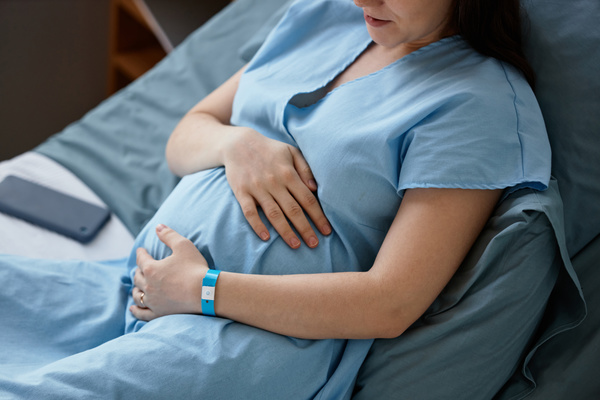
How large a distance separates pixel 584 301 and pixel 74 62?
7.01 ft

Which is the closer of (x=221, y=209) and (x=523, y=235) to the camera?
(x=523, y=235)

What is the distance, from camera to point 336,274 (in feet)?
2.90

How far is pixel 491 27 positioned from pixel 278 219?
452 mm

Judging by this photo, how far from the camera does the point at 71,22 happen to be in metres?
2.36

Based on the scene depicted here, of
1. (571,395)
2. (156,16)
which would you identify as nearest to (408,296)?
(571,395)

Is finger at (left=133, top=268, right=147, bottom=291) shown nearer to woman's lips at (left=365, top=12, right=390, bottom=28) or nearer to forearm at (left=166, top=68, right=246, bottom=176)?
forearm at (left=166, top=68, right=246, bottom=176)

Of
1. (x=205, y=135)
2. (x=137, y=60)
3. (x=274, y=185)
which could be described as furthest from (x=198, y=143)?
(x=137, y=60)

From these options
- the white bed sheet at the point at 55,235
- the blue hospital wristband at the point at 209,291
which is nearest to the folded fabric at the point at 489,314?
the blue hospital wristband at the point at 209,291

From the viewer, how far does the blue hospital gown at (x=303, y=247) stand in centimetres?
83

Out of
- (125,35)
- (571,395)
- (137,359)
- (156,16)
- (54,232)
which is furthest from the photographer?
(125,35)

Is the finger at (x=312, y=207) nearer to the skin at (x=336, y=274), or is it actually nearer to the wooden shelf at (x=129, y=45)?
the skin at (x=336, y=274)

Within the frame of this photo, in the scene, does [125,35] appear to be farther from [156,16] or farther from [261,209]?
[261,209]

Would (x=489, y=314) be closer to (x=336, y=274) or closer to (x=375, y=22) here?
(x=336, y=274)

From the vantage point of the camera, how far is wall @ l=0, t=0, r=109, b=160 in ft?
7.38
